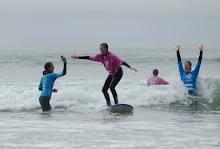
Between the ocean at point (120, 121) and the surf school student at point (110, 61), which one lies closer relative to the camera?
the ocean at point (120, 121)

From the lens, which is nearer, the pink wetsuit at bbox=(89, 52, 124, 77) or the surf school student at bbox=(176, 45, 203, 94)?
the pink wetsuit at bbox=(89, 52, 124, 77)

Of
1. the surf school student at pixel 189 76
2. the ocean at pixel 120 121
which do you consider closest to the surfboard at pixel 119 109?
the ocean at pixel 120 121

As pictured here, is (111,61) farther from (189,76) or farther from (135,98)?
(135,98)

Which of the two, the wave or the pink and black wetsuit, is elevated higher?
the pink and black wetsuit

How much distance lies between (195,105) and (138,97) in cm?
236

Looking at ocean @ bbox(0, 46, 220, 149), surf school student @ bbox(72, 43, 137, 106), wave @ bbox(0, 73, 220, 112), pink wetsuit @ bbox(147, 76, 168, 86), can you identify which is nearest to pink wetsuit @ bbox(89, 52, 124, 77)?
surf school student @ bbox(72, 43, 137, 106)

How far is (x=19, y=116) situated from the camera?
9.66 meters

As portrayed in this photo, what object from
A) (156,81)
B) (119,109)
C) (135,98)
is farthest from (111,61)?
(156,81)

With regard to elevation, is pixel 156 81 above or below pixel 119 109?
above

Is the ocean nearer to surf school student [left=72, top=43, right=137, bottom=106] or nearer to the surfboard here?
the surfboard

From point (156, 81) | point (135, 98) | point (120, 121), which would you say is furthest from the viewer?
point (156, 81)

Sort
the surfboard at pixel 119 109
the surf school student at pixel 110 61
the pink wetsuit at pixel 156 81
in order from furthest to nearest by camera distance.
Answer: the pink wetsuit at pixel 156 81 < the surfboard at pixel 119 109 < the surf school student at pixel 110 61

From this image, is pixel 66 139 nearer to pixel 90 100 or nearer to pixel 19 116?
pixel 19 116

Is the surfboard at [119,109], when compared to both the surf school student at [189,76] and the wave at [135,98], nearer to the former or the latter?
the wave at [135,98]
